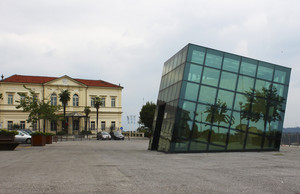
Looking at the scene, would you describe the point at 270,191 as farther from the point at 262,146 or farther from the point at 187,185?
the point at 262,146

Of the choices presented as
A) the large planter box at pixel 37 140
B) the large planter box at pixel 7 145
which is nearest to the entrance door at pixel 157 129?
the large planter box at pixel 7 145

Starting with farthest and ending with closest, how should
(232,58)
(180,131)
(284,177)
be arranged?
1. (232,58)
2. (180,131)
3. (284,177)

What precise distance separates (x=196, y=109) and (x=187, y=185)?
12701mm

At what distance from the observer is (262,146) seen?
2139cm

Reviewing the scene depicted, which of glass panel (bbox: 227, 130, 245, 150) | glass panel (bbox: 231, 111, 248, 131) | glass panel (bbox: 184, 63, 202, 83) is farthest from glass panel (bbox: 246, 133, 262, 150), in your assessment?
glass panel (bbox: 184, 63, 202, 83)

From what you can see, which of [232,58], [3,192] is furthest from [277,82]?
[3,192]

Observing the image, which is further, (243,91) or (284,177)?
(243,91)

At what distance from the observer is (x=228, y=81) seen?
811 inches

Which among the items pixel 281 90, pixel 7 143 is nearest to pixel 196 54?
pixel 281 90

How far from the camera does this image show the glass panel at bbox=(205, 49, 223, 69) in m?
20.2

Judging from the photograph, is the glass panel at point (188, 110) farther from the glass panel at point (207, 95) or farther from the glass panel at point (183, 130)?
the glass panel at point (207, 95)

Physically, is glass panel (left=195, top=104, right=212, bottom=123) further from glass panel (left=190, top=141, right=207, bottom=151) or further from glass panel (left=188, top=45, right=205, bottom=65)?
glass panel (left=188, top=45, right=205, bottom=65)

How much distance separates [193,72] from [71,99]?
6499 cm

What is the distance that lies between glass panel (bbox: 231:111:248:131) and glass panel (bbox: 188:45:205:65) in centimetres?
393
